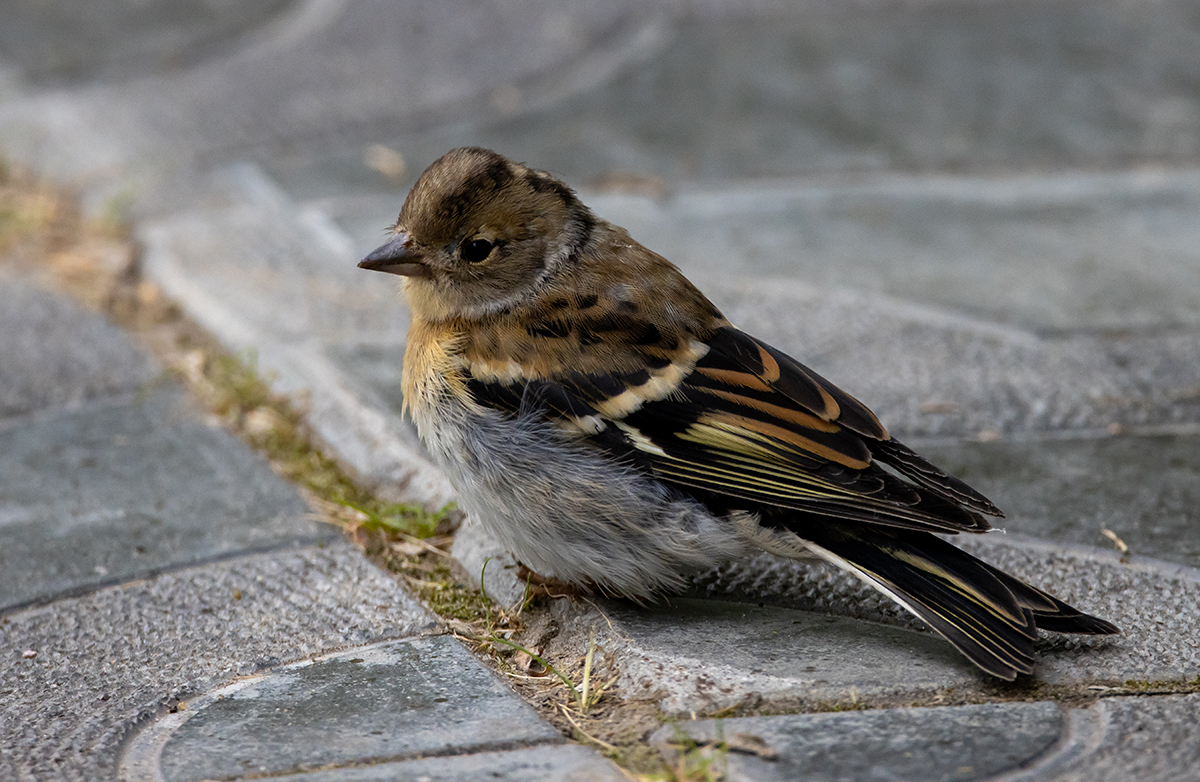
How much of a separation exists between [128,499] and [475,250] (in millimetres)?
1176

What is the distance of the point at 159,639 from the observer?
287 centimetres

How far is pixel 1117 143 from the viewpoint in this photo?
6.38 m

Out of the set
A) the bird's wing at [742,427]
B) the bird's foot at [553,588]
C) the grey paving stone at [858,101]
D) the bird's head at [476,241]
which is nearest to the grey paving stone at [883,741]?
the bird's wing at [742,427]

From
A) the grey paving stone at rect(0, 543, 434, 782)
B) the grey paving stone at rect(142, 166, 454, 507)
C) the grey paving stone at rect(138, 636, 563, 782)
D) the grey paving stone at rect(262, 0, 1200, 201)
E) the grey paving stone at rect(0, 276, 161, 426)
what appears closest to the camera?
the grey paving stone at rect(138, 636, 563, 782)

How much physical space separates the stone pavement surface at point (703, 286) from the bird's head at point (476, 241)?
57cm

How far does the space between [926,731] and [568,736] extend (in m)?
0.66

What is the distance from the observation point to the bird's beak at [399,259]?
11.3ft

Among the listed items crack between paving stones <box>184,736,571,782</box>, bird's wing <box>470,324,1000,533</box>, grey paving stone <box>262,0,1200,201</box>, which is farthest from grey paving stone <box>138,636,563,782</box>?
grey paving stone <box>262,0,1200,201</box>

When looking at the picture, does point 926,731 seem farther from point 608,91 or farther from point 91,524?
point 608,91

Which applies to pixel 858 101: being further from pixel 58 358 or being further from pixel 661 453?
pixel 661 453

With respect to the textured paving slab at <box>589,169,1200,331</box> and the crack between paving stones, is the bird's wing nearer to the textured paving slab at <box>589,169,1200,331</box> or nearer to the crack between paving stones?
the crack between paving stones

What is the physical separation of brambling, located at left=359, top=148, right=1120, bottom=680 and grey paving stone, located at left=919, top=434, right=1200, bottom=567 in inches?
23.2

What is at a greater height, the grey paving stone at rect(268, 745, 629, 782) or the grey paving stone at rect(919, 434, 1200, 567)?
the grey paving stone at rect(919, 434, 1200, 567)

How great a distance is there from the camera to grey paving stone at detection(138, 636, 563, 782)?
2.36 meters
